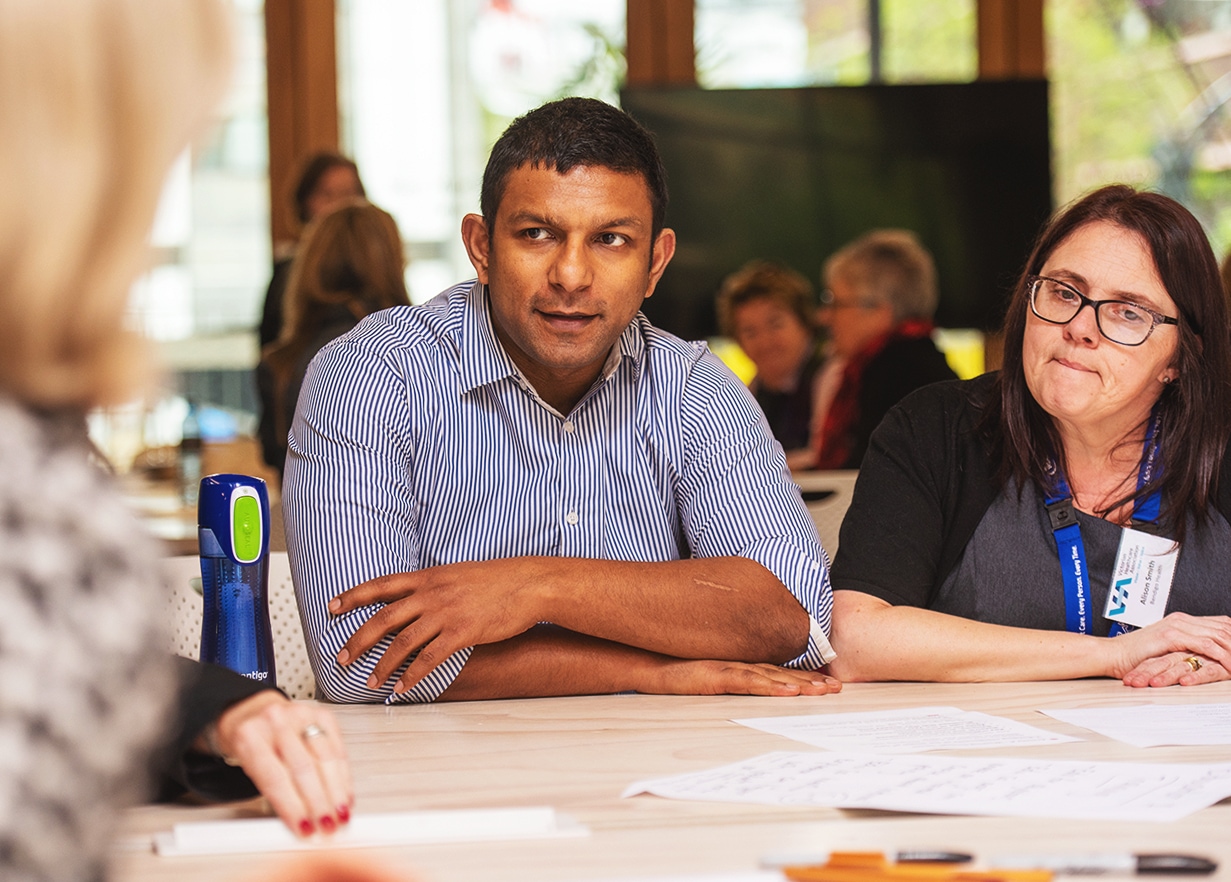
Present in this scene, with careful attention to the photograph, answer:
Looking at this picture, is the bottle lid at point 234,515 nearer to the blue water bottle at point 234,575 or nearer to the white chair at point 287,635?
the blue water bottle at point 234,575

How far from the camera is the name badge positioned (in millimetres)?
2047

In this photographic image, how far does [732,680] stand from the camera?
5.79 ft

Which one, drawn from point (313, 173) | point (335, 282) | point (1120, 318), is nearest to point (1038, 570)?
point (1120, 318)

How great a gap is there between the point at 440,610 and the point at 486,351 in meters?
0.49

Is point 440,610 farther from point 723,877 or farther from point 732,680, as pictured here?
point 723,877

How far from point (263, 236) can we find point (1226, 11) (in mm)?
4537

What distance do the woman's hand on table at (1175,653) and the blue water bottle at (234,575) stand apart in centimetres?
112

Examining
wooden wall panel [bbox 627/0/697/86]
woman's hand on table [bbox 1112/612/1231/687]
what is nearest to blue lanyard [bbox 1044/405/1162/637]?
woman's hand on table [bbox 1112/612/1231/687]

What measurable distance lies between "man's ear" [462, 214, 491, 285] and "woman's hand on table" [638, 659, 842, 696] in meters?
0.72

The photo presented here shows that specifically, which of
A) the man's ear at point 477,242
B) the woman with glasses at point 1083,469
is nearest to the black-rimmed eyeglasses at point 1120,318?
the woman with glasses at point 1083,469

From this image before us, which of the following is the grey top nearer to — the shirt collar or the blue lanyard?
the blue lanyard

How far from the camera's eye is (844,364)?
509 centimetres

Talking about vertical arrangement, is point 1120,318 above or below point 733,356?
above

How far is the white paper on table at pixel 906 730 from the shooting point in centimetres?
141
